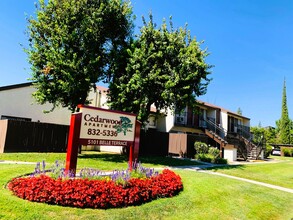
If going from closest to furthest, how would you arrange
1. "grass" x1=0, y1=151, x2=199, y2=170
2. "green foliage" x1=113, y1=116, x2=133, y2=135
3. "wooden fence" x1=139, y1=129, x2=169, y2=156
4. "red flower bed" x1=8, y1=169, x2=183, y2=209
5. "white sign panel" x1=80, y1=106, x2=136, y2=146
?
1. "red flower bed" x1=8, y1=169, x2=183, y2=209
2. "white sign panel" x1=80, y1=106, x2=136, y2=146
3. "green foliage" x1=113, y1=116, x2=133, y2=135
4. "grass" x1=0, y1=151, x2=199, y2=170
5. "wooden fence" x1=139, y1=129, x2=169, y2=156

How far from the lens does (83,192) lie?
5730mm

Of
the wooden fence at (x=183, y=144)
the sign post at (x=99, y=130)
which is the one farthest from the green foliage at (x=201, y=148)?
the sign post at (x=99, y=130)

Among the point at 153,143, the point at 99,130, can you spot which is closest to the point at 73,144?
the point at 99,130

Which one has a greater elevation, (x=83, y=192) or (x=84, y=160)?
(x=84, y=160)

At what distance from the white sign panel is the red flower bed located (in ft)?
7.34

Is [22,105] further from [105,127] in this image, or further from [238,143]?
[238,143]

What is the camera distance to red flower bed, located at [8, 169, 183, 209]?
553 centimetres

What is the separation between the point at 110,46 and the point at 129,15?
257cm

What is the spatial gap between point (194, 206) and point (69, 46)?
12000 mm

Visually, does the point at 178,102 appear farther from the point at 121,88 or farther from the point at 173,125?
the point at 173,125

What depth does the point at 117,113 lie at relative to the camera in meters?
9.26

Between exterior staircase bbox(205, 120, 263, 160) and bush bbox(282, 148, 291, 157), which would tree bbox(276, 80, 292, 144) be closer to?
bush bbox(282, 148, 291, 157)

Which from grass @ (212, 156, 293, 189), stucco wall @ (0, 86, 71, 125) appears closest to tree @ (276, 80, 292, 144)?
grass @ (212, 156, 293, 189)

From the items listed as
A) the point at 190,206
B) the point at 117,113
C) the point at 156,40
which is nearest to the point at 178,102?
the point at 156,40
